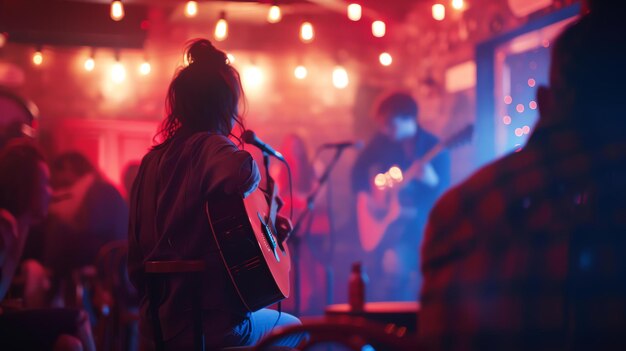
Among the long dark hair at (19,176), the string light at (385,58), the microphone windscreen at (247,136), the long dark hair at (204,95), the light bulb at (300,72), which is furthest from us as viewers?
the light bulb at (300,72)

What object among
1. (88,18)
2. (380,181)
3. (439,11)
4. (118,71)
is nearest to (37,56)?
(88,18)

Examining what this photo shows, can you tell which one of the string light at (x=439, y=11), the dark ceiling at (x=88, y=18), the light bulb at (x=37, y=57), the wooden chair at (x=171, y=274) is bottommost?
the wooden chair at (x=171, y=274)

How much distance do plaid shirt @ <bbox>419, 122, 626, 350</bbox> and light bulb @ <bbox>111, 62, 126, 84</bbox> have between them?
6.76 m

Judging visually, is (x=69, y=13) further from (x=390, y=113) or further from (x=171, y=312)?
(x=171, y=312)

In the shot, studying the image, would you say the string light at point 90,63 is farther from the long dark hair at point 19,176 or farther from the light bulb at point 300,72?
the long dark hair at point 19,176

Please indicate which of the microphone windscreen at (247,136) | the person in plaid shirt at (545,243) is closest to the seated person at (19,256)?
the microphone windscreen at (247,136)

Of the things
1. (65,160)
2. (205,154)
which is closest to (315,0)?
(65,160)

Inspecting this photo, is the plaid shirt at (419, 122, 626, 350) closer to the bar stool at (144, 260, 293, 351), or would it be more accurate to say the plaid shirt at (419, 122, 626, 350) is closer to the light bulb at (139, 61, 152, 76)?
the bar stool at (144, 260, 293, 351)

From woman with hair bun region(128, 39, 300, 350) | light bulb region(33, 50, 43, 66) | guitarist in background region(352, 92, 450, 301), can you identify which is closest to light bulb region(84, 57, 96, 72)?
light bulb region(33, 50, 43, 66)

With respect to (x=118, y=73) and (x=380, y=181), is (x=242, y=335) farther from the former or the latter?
(x=118, y=73)

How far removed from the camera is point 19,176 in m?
3.29

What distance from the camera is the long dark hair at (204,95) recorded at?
7.80 feet

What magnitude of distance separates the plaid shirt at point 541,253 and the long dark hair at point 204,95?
4.35ft

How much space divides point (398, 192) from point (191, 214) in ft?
14.0
